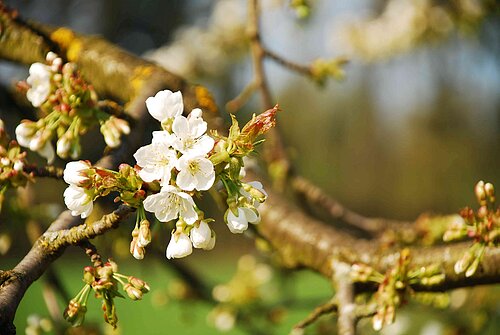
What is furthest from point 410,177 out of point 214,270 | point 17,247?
point 17,247

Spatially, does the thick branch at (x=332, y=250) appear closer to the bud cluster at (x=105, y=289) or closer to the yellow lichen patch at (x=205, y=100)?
the yellow lichen patch at (x=205, y=100)

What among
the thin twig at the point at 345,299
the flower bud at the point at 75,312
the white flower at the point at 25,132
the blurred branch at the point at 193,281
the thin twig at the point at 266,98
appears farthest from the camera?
the blurred branch at the point at 193,281

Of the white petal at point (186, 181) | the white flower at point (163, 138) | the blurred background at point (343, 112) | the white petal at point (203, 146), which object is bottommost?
the blurred background at point (343, 112)

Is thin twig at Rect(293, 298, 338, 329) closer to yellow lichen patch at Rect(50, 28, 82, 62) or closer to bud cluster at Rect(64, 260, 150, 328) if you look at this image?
bud cluster at Rect(64, 260, 150, 328)

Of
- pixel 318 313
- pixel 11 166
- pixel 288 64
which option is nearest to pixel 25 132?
pixel 11 166

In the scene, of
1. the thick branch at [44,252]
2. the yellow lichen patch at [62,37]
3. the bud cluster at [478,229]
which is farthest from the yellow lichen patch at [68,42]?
the bud cluster at [478,229]

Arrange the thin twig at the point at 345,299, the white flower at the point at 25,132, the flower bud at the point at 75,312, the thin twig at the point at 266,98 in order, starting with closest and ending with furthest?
the flower bud at the point at 75,312
the white flower at the point at 25,132
the thin twig at the point at 345,299
the thin twig at the point at 266,98

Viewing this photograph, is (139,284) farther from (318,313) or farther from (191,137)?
(318,313)

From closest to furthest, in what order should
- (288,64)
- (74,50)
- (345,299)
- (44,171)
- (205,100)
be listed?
(44,171) < (345,299) < (205,100) < (74,50) < (288,64)
